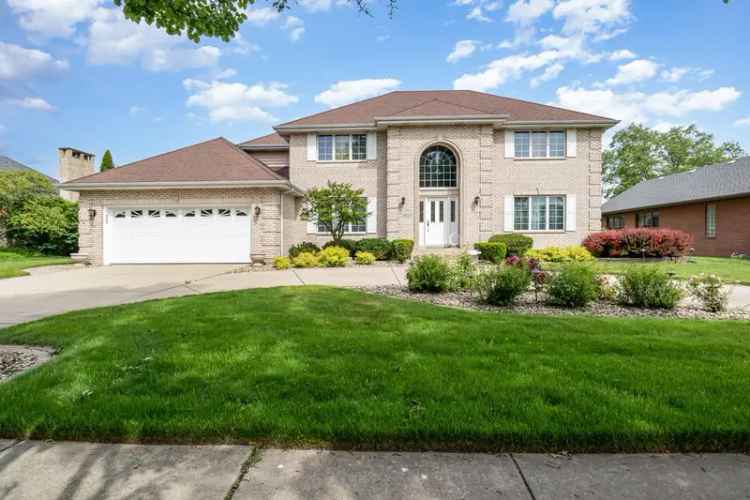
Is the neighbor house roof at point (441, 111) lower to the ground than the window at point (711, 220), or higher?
higher

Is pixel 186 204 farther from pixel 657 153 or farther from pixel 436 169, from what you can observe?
pixel 657 153

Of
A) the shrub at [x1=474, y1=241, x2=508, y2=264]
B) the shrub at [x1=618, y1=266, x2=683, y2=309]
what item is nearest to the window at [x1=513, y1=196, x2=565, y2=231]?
the shrub at [x1=474, y1=241, x2=508, y2=264]

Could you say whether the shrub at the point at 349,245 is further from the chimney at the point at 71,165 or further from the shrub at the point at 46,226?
the chimney at the point at 71,165

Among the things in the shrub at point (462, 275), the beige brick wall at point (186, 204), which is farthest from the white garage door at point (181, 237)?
the shrub at point (462, 275)

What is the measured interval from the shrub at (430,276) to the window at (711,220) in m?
21.1

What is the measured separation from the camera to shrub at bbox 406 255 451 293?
A: 8.05m

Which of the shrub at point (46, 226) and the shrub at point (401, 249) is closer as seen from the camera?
the shrub at point (401, 249)

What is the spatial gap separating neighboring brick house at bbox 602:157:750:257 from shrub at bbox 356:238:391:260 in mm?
17436

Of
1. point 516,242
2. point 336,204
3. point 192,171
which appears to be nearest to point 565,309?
point 516,242

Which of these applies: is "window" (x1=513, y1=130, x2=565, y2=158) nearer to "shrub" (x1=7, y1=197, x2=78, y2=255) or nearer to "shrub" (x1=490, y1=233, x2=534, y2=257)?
"shrub" (x1=490, y1=233, x2=534, y2=257)

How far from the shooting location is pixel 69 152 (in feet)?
86.4

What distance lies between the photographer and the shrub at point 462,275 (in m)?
8.20

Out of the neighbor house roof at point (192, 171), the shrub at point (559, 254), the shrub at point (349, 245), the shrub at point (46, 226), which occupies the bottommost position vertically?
the shrub at point (559, 254)

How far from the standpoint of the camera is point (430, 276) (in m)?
8.05
